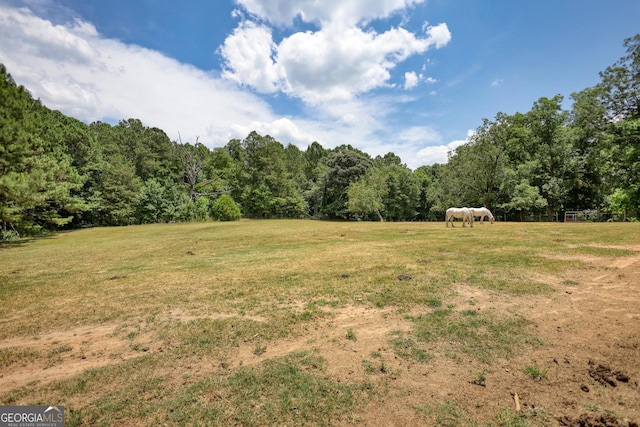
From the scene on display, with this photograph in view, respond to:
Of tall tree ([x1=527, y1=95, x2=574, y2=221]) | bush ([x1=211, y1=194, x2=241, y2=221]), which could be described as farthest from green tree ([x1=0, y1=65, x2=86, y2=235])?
tall tree ([x1=527, y1=95, x2=574, y2=221])

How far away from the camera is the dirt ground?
9.63 feet

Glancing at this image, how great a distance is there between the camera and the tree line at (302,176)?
71.3 feet

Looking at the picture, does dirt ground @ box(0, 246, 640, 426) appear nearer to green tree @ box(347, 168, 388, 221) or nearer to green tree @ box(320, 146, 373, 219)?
green tree @ box(347, 168, 388, 221)

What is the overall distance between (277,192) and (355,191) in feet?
57.1

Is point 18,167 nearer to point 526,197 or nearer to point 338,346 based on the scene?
point 338,346

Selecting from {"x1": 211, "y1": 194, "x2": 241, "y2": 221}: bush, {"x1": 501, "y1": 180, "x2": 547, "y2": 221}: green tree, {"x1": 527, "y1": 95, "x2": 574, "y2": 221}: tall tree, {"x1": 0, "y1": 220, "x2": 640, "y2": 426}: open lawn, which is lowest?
{"x1": 0, "y1": 220, "x2": 640, "y2": 426}: open lawn

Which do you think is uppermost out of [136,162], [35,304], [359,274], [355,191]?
[136,162]

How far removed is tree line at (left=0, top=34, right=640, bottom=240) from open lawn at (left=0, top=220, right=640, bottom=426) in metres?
15.3

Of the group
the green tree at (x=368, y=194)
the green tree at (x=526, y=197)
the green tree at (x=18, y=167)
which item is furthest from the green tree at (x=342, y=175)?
the green tree at (x=18, y=167)

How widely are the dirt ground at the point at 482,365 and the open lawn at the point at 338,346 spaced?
22 mm

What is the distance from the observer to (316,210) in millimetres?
57594

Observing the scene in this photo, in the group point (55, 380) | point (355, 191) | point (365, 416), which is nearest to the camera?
point (365, 416)

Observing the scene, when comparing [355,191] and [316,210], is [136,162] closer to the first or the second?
[316,210]

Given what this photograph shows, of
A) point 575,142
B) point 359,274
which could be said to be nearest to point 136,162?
point 359,274
